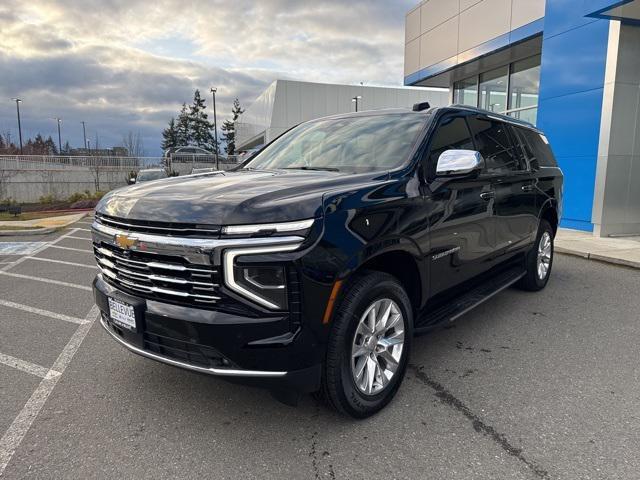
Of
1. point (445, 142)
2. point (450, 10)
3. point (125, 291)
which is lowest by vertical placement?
point (125, 291)

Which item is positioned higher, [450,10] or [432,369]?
[450,10]

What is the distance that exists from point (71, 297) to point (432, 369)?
4.50 m

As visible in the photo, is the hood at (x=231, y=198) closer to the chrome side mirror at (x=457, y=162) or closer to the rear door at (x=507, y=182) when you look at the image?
the chrome side mirror at (x=457, y=162)

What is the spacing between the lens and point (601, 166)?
1015 centimetres

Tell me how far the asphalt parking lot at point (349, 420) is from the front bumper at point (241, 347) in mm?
470

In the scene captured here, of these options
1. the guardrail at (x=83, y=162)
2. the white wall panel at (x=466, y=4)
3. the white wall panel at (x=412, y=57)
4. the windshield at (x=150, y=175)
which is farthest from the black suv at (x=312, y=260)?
the guardrail at (x=83, y=162)

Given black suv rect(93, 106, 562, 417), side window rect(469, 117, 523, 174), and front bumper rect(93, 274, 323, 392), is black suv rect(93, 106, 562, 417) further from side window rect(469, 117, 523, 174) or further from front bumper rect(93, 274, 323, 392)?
side window rect(469, 117, 523, 174)

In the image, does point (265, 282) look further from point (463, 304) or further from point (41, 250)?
point (41, 250)

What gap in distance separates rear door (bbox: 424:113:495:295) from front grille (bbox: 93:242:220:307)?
5.26 ft

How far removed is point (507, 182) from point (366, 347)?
2.56m

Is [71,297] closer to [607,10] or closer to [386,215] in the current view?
[386,215]

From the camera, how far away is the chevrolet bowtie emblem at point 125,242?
2.74 m

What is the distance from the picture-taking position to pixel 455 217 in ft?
12.0

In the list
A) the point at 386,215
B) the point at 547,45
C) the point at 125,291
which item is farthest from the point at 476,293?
the point at 547,45
